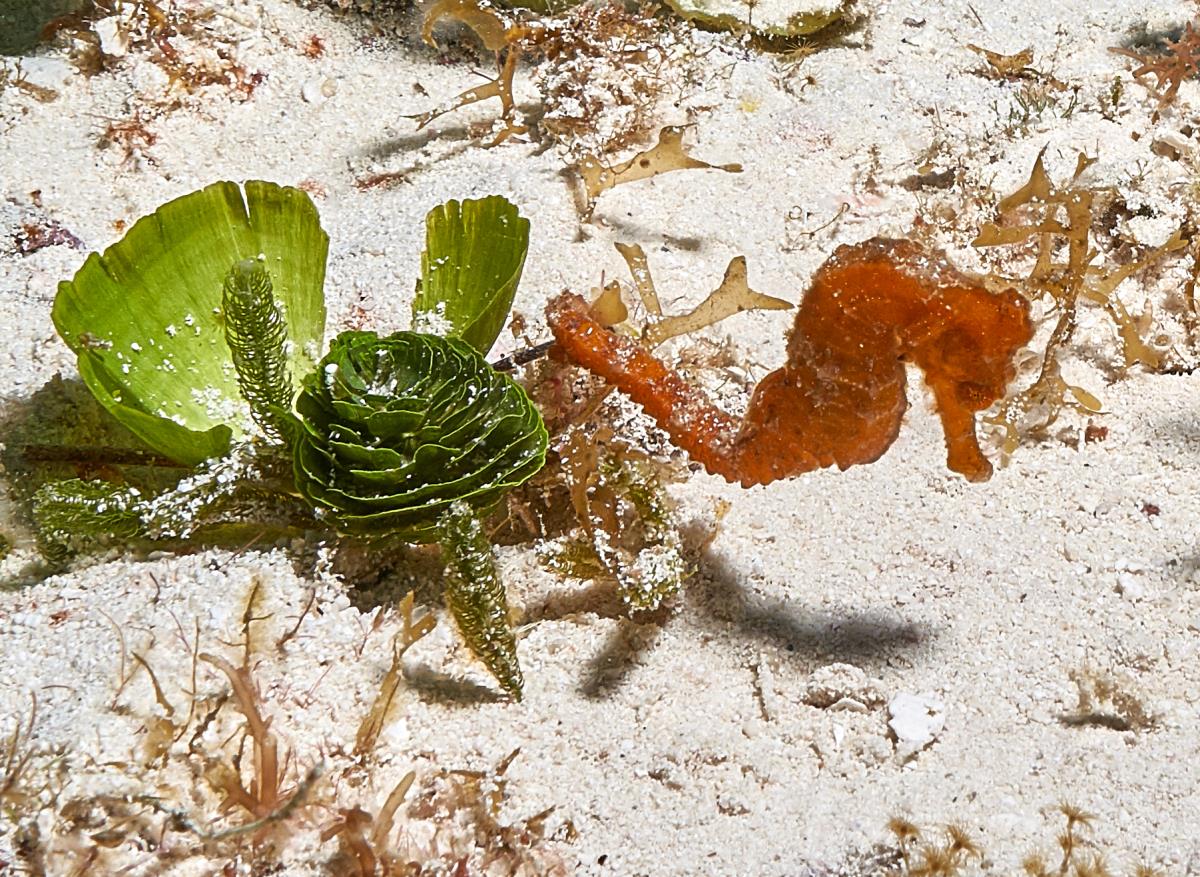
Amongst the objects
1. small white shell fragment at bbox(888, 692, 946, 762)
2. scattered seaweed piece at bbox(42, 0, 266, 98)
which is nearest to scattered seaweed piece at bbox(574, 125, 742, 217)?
scattered seaweed piece at bbox(42, 0, 266, 98)

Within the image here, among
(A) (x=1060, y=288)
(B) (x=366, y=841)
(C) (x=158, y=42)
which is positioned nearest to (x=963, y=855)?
(B) (x=366, y=841)

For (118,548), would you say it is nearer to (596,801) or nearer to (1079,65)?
(596,801)

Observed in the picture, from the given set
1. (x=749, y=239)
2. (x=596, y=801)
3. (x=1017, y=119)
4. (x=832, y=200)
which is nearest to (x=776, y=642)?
(x=596, y=801)

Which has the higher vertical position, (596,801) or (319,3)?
(319,3)

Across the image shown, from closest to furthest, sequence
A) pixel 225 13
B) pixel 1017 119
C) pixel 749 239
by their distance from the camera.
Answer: pixel 749 239 → pixel 1017 119 → pixel 225 13

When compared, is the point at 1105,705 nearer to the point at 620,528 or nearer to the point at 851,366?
the point at 851,366

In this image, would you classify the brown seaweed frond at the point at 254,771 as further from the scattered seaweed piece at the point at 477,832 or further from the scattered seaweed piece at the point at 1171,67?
the scattered seaweed piece at the point at 1171,67

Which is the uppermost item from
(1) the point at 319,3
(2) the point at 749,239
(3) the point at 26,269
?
(1) the point at 319,3

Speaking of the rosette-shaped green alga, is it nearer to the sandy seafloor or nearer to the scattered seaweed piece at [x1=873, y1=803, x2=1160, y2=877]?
the sandy seafloor
